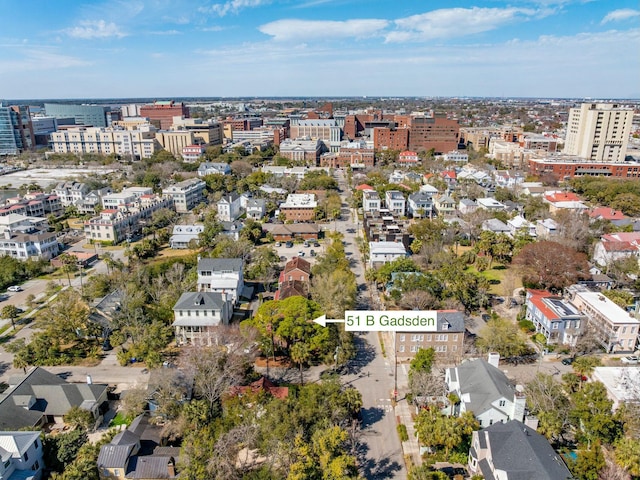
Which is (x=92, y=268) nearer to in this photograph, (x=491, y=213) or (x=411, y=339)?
(x=411, y=339)

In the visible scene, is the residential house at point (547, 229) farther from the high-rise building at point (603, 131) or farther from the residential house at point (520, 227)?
the high-rise building at point (603, 131)

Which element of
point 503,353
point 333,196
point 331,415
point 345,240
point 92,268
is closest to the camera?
point 331,415

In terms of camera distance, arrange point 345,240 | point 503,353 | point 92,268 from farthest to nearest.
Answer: point 345,240
point 92,268
point 503,353

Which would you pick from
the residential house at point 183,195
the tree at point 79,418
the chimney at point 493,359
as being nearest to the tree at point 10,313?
the tree at point 79,418

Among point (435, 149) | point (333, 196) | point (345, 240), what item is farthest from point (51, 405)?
point (435, 149)

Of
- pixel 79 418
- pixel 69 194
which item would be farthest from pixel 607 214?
pixel 69 194

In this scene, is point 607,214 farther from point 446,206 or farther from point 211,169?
point 211,169
